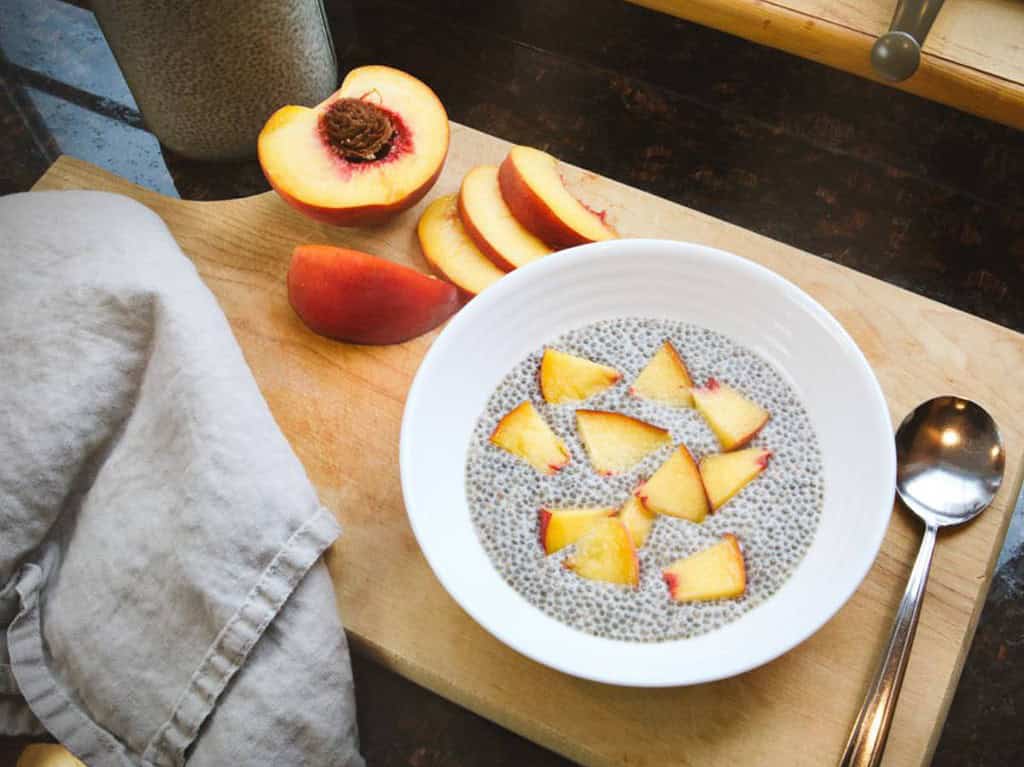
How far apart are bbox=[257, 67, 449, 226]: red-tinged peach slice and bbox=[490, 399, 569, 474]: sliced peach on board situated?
0.23 meters

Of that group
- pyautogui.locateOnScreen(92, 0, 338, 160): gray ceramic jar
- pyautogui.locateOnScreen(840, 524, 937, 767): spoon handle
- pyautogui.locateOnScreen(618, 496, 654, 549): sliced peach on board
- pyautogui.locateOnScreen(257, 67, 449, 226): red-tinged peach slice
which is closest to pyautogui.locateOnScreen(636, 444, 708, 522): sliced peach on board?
pyautogui.locateOnScreen(618, 496, 654, 549): sliced peach on board

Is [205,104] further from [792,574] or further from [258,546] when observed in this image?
[792,574]

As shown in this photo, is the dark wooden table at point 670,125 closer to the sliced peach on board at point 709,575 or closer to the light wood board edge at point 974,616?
the light wood board edge at point 974,616

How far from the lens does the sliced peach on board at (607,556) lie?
75 cm

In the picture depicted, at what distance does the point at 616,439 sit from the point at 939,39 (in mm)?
506

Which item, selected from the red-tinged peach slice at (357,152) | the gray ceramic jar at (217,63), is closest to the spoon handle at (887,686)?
the red-tinged peach slice at (357,152)

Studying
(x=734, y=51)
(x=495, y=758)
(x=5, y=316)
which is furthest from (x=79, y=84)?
(x=495, y=758)

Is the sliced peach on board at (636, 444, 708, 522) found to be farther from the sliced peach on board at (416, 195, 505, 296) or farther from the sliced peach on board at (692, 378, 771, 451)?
the sliced peach on board at (416, 195, 505, 296)

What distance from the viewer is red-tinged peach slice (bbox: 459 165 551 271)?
93cm

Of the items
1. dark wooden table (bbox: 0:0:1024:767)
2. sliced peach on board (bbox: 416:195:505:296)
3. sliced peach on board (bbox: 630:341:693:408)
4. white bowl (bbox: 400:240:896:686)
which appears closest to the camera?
Answer: white bowl (bbox: 400:240:896:686)

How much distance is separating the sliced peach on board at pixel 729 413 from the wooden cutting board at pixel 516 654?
138mm

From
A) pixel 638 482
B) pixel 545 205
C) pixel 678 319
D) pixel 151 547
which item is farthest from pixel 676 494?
pixel 151 547

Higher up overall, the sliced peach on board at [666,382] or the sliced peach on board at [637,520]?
the sliced peach on board at [666,382]

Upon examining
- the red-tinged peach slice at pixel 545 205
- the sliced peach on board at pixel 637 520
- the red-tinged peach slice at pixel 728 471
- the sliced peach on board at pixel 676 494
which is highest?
the red-tinged peach slice at pixel 545 205
